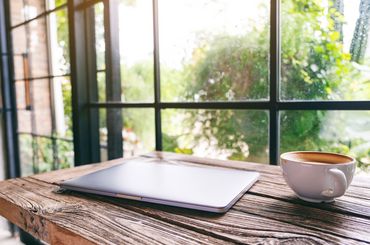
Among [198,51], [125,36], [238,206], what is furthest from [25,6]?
[238,206]

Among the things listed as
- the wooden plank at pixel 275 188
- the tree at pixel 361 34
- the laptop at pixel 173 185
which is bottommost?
the wooden plank at pixel 275 188

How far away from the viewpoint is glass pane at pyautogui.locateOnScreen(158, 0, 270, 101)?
1099 mm

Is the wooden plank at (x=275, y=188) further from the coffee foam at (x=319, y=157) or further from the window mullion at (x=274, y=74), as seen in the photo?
the window mullion at (x=274, y=74)

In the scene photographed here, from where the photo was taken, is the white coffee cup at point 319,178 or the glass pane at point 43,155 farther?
the glass pane at point 43,155

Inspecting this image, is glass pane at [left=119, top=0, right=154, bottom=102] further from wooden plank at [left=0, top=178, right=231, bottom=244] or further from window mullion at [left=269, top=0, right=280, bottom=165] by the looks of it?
wooden plank at [left=0, top=178, right=231, bottom=244]

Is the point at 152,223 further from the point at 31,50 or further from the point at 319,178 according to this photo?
the point at 31,50

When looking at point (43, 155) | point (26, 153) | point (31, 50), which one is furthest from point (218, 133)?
point (26, 153)

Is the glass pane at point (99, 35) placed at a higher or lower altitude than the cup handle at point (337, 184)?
higher

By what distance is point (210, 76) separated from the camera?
1.26 meters

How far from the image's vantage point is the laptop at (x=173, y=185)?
1.67 feet

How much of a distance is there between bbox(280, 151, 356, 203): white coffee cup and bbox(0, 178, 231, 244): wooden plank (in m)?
0.20

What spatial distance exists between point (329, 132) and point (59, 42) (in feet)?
5.73

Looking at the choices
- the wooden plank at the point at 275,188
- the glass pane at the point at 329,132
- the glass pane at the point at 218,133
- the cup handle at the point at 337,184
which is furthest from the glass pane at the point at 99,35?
the cup handle at the point at 337,184

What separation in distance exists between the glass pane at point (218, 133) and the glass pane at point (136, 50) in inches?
8.1
